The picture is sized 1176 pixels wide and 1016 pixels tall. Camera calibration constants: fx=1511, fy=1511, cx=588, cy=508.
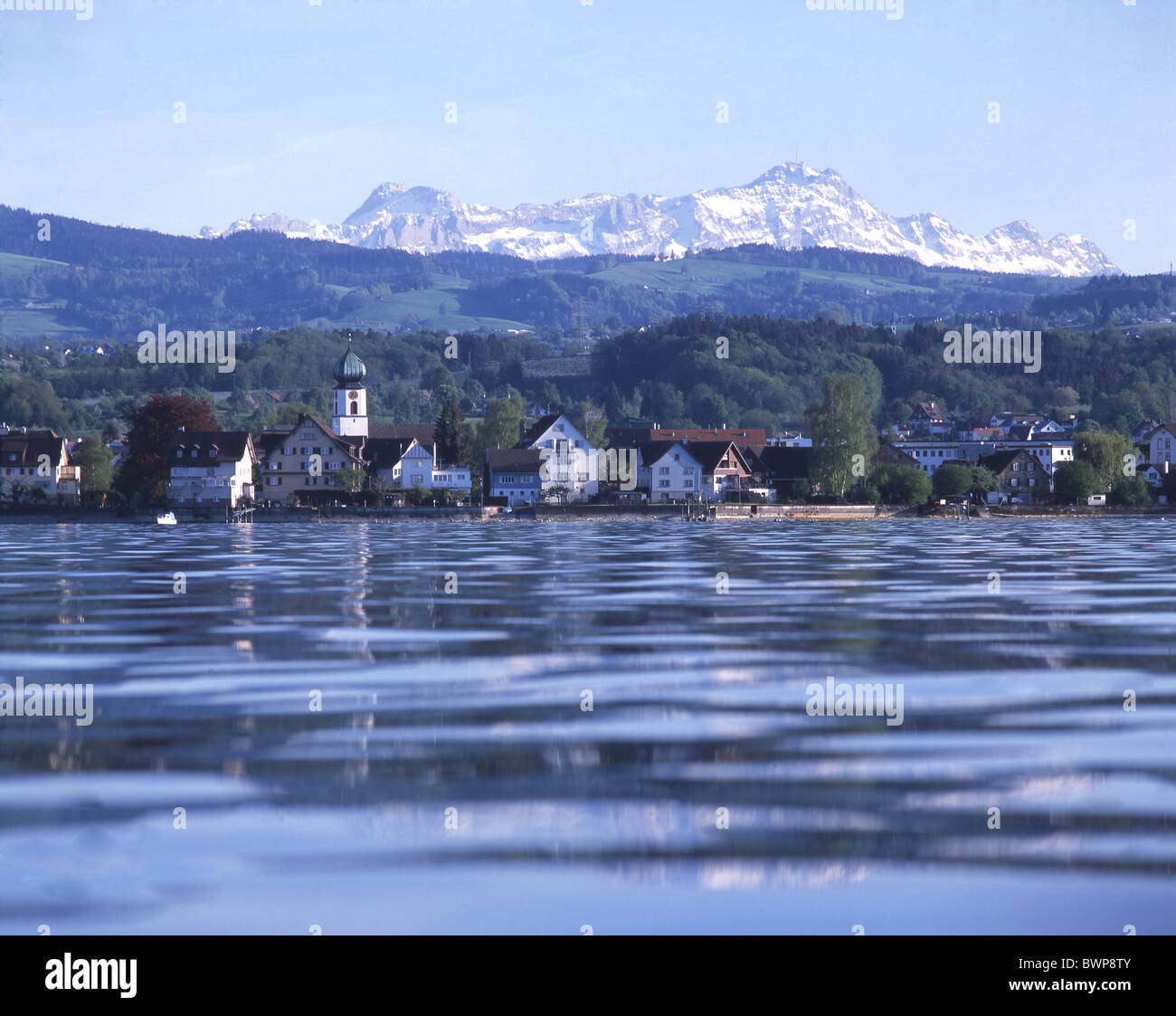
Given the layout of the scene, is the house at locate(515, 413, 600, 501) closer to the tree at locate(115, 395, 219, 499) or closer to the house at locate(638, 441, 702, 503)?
the house at locate(638, 441, 702, 503)

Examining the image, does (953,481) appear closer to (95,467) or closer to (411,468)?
(411,468)

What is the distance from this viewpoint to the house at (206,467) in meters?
106

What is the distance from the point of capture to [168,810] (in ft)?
41.1

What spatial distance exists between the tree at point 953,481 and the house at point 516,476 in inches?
1203

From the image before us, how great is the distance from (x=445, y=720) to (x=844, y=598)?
15682 millimetres

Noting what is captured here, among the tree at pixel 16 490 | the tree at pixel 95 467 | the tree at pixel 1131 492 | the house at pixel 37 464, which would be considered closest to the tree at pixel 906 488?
the tree at pixel 1131 492

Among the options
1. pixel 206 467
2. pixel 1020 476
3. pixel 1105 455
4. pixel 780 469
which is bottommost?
pixel 1020 476

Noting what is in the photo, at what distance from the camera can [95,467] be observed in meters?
115

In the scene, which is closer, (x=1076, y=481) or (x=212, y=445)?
(x=212, y=445)

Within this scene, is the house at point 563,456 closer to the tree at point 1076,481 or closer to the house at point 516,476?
the house at point 516,476

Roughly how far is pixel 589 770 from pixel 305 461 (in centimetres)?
9811

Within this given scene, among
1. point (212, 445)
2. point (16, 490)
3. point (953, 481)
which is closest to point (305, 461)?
point (212, 445)
